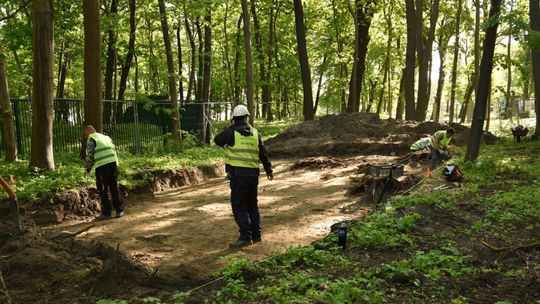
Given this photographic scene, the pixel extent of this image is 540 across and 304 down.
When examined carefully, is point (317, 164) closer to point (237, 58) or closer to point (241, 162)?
point (241, 162)

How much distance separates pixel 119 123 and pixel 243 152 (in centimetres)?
1085

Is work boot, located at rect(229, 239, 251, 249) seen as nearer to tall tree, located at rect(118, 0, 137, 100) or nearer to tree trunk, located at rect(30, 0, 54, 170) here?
tree trunk, located at rect(30, 0, 54, 170)

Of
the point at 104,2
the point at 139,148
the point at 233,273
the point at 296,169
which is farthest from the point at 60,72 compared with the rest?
the point at 233,273

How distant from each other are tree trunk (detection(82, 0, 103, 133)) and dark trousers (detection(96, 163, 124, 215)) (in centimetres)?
269

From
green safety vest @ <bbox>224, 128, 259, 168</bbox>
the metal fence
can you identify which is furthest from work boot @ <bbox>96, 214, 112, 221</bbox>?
the metal fence

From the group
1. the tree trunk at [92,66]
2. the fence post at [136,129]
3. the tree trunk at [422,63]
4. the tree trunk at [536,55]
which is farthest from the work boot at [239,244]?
the tree trunk at [422,63]

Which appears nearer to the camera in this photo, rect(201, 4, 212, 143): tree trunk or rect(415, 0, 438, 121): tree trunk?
rect(201, 4, 212, 143): tree trunk

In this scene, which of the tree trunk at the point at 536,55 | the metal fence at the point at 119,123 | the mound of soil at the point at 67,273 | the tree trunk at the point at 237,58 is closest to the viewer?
the mound of soil at the point at 67,273

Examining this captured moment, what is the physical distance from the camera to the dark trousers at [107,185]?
1002 cm

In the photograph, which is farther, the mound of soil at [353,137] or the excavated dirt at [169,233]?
the mound of soil at [353,137]

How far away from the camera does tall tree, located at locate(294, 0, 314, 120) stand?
25609 mm

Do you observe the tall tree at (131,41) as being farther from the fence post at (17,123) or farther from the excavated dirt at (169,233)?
the excavated dirt at (169,233)

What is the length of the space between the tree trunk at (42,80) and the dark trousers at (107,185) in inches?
77.3

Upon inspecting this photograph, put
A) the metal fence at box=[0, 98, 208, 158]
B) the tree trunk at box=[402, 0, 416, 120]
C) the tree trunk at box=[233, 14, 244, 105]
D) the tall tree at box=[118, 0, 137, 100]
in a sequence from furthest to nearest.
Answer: the tree trunk at box=[233, 14, 244, 105] < the tree trunk at box=[402, 0, 416, 120] < the tall tree at box=[118, 0, 137, 100] < the metal fence at box=[0, 98, 208, 158]
